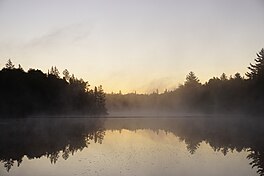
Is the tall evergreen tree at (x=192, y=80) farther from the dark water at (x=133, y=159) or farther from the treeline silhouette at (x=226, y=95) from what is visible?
the dark water at (x=133, y=159)

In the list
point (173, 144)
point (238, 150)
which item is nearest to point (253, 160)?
point (238, 150)

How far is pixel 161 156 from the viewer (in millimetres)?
23391

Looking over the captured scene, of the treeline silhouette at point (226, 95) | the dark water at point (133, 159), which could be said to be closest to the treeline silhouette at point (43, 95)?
the treeline silhouette at point (226, 95)

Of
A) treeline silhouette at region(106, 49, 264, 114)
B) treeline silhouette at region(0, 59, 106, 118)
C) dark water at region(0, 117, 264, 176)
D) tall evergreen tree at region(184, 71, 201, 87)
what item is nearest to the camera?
dark water at region(0, 117, 264, 176)

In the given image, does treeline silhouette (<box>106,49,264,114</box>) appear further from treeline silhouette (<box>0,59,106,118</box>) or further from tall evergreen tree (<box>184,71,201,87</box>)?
treeline silhouette (<box>0,59,106,118</box>)

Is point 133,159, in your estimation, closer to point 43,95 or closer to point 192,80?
point 43,95

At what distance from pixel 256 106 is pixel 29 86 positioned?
54610 mm

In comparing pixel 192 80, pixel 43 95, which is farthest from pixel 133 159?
pixel 192 80

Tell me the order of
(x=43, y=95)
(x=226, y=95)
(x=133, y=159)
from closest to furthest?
(x=133, y=159), (x=226, y=95), (x=43, y=95)

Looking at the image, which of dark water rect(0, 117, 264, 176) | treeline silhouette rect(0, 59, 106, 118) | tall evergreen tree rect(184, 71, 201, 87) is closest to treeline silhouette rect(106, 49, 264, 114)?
tall evergreen tree rect(184, 71, 201, 87)

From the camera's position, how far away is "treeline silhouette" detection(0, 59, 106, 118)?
3119 inches

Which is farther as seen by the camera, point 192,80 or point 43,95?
point 192,80

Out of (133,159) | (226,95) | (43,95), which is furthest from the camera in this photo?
(43,95)

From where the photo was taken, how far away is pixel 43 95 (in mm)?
99125
